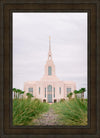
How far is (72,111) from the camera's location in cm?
219

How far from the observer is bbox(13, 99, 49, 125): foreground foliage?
205cm

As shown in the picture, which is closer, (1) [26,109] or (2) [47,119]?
(2) [47,119]

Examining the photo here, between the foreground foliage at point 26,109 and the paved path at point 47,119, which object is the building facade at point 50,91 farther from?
the paved path at point 47,119

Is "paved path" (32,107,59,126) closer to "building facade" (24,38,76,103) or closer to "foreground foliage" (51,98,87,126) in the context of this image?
"foreground foliage" (51,98,87,126)

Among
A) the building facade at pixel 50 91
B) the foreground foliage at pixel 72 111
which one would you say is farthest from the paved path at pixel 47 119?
the building facade at pixel 50 91

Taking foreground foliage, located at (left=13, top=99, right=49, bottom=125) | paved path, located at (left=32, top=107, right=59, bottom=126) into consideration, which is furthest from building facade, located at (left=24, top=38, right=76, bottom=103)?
paved path, located at (left=32, top=107, right=59, bottom=126)

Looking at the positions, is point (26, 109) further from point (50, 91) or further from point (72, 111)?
point (72, 111)

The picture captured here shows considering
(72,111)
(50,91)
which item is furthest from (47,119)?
(50,91)

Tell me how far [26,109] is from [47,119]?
341mm

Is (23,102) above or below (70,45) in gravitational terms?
below
